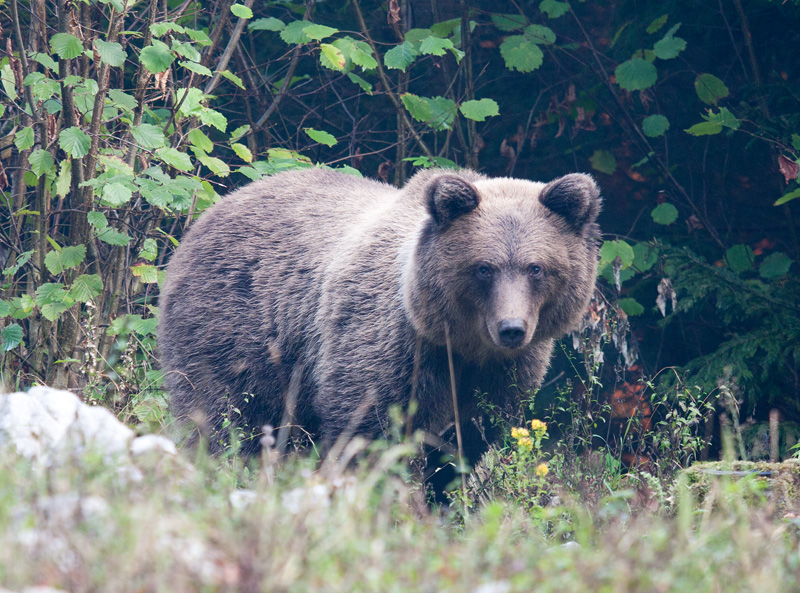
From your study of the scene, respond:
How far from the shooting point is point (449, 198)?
446cm

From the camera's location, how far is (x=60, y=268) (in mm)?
5480

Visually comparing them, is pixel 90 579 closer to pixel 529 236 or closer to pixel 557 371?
pixel 529 236

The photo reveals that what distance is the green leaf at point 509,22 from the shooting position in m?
6.92

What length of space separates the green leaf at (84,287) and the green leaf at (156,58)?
4.56 feet

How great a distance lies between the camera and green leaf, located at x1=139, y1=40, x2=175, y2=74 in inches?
202

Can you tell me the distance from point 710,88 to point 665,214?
104 cm

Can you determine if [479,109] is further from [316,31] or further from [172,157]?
[172,157]

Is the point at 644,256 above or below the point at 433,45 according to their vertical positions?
below

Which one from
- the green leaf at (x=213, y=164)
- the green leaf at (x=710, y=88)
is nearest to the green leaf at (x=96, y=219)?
the green leaf at (x=213, y=164)

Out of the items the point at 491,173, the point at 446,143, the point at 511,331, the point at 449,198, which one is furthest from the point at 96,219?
the point at 491,173

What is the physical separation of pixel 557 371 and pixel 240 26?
3910 mm

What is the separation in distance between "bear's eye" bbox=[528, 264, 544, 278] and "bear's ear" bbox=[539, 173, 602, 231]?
15.5 inches

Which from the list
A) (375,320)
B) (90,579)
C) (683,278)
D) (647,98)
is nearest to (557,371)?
(683,278)

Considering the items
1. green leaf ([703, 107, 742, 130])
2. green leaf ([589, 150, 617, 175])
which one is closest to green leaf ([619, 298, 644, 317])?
green leaf ([589, 150, 617, 175])
